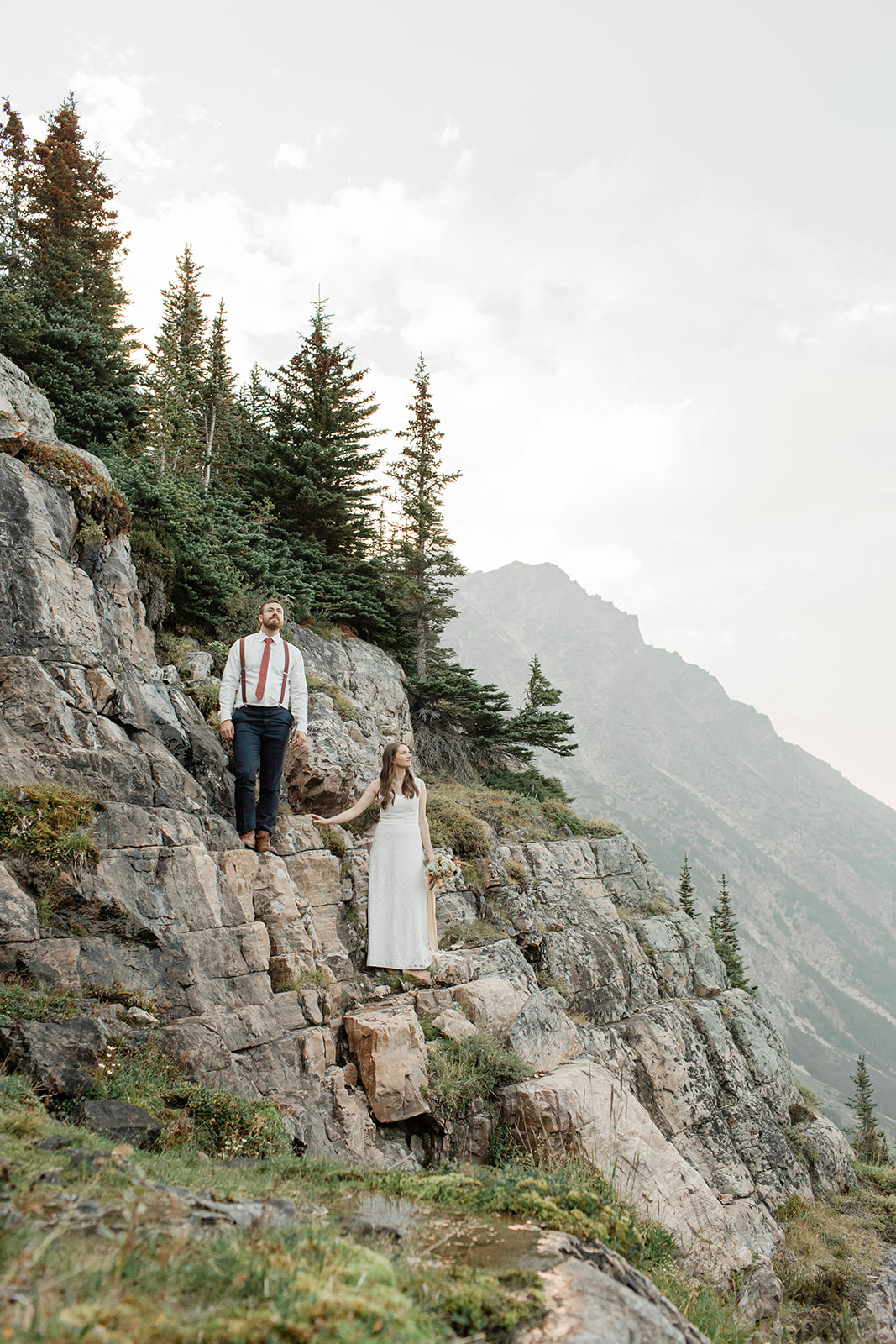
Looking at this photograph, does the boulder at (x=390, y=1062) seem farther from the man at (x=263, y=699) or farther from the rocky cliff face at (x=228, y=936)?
the man at (x=263, y=699)

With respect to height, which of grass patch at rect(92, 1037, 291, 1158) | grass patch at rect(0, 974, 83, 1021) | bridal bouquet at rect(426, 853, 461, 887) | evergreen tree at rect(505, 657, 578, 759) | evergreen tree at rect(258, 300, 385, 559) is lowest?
grass patch at rect(92, 1037, 291, 1158)

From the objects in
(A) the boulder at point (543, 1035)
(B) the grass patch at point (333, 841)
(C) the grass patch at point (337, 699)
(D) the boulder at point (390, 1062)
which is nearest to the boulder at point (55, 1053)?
(D) the boulder at point (390, 1062)

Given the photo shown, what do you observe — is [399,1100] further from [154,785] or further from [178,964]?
[154,785]

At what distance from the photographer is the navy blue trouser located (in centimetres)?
772

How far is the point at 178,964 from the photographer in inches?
251

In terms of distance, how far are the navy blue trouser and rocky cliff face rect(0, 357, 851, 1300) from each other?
0.32 meters

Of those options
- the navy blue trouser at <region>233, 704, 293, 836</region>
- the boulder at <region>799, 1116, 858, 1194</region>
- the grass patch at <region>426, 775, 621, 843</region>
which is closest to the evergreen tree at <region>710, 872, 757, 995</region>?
the boulder at <region>799, 1116, 858, 1194</region>

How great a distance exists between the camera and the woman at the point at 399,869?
23.8 ft

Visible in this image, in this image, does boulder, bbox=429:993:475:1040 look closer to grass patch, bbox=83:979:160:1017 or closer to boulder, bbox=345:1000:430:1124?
boulder, bbox=345:1000:430:1124

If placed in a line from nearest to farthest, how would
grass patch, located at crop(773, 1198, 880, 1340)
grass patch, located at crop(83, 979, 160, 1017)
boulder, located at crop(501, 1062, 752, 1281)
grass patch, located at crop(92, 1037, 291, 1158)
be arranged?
grass patch, located at crop(92, 1037, 291, 1158)
grass patch, located at crop(83, 979, 160, 1017)
boulder, located at crop(501, 1062, 752, 1281)
grass patch, located at crop(773, 1198, 880, 1340)

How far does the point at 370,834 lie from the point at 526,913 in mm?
4410

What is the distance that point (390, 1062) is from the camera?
270 inches

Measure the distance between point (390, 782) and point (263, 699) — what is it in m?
1.77

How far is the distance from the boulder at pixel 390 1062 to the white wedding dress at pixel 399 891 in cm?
57
